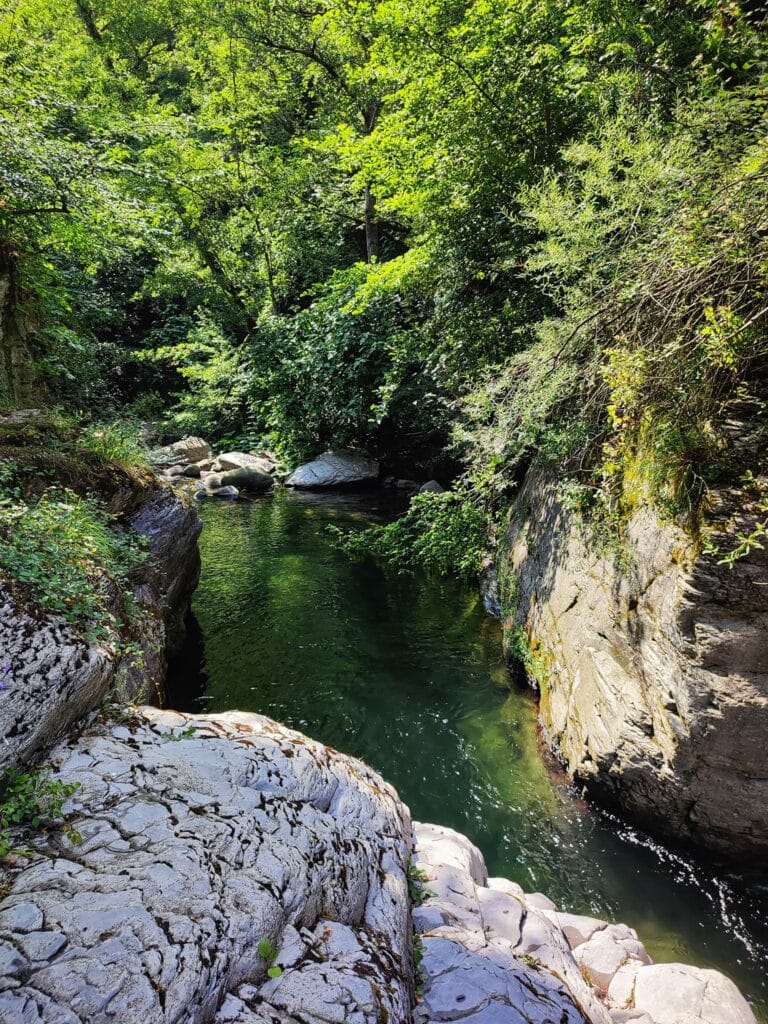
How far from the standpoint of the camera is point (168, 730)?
3.27m

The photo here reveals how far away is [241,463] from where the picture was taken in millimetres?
16703

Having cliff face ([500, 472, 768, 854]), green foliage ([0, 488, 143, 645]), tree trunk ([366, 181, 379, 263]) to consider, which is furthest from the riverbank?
tree trunk ([366, 181, 379, 263])

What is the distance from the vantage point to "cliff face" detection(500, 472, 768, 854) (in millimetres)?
3627

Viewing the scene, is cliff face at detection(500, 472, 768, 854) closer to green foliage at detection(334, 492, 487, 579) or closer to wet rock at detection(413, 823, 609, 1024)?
wet rock at detection(413, 823, 609, 1024)

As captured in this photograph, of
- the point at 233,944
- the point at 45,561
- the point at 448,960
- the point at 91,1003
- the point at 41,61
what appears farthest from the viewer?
the point at 41,61

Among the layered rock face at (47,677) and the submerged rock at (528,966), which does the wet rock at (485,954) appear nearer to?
the submerged rock at (528,966)

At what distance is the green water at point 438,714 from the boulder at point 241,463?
584 cm

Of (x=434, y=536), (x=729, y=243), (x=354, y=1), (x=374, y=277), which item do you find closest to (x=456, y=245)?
(x=374, y=277)

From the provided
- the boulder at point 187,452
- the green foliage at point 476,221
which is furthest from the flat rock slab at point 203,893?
the boulder at point 187,452

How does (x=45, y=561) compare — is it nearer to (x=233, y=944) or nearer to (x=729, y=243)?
Result: (x=233, y=944)

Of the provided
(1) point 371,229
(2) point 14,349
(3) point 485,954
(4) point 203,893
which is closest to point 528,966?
(3) point 485,954

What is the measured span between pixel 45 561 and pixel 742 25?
6.17m

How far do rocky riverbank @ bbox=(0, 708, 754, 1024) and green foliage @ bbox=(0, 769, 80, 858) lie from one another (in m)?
0.08

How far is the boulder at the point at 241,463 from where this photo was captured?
1655cm
